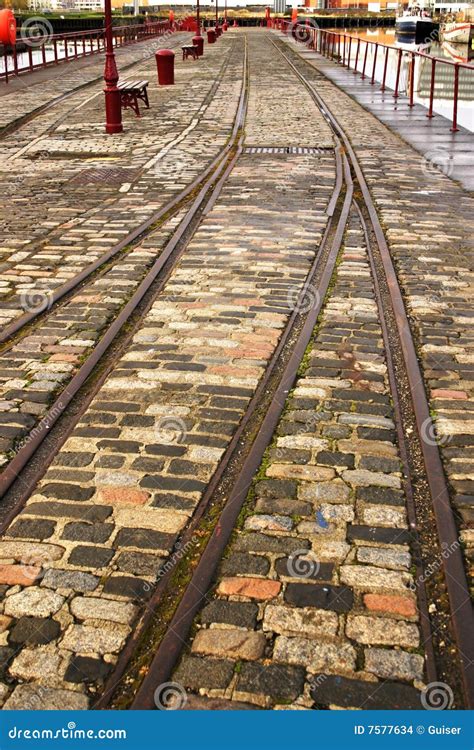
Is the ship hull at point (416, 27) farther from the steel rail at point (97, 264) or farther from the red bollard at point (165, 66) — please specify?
the steel rail at point (97, 264)

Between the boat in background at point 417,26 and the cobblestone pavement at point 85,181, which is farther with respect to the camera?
the boat in background at point 417,26

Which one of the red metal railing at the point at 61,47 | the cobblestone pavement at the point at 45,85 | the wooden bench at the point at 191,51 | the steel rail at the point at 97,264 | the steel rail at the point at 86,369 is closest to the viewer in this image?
the steel rail at the point at 86,369

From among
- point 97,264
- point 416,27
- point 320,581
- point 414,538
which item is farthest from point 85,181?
point 416,27

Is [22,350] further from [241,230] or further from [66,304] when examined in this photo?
[241,230]

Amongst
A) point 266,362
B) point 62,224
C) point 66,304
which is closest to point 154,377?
point 266,362

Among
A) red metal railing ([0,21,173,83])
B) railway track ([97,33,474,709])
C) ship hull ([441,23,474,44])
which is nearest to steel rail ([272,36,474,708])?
railway track ([97,33,474,709])

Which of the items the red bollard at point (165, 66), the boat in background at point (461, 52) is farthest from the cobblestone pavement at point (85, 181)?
the boat in background at point (461, 52)

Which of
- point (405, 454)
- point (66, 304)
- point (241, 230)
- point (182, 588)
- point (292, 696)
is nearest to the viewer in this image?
point (292, 696)
